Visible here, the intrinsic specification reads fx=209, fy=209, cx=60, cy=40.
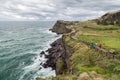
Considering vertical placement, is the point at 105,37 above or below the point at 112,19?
below

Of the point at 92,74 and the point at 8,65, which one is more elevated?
the point at 92,74

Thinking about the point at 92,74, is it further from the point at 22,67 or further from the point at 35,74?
the point at 22,67

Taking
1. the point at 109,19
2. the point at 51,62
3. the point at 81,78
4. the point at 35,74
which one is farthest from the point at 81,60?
the point at 109,19

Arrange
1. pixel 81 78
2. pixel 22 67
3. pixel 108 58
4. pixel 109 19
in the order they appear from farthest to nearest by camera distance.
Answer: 1. pixel 109 19
2. pixel 22 67
3. pixel 108 58
4. pixel 81 78

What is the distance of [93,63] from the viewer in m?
42.9

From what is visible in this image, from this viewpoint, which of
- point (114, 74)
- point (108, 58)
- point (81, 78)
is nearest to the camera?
point (81, 78)

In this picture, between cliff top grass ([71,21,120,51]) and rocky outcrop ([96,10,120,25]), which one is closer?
cliff top grass ([71,21,120,51])

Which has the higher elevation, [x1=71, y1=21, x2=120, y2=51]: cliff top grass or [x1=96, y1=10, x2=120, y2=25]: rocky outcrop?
[x1=96, y1=10, x2=120, y2=25]: rocky outcrop

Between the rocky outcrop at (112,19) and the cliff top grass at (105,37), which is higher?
the rocky outcrop at (112,19)

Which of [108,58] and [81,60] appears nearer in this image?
[108,58]

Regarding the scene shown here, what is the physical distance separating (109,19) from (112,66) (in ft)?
353

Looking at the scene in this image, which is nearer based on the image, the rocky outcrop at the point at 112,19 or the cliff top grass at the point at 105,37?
the cliff top grass at the point at 105,37

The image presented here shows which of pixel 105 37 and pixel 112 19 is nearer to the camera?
pixel 105 37

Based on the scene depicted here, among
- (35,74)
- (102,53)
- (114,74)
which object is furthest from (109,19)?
(114,74)
